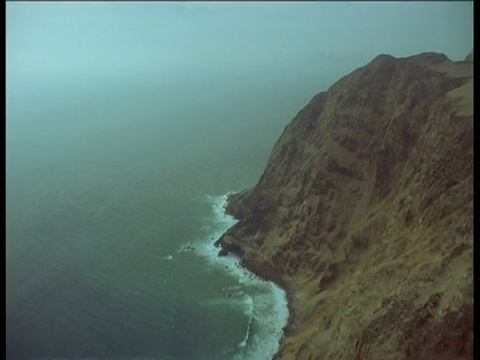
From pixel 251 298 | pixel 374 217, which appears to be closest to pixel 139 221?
pixel 251 298

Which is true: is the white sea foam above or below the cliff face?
below

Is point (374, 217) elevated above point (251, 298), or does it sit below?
above

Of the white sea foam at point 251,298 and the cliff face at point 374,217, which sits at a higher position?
the cliff face at point 374,217

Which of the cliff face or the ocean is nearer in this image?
the cliff face

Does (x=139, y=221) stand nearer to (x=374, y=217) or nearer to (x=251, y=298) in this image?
(x=251, y=298)

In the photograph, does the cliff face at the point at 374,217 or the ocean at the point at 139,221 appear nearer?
the cliff face at the point at 374,217

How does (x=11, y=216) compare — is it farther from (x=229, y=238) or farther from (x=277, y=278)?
(x=277, y=278)
